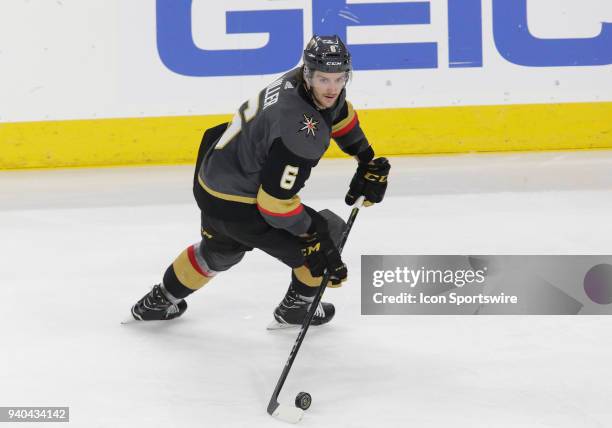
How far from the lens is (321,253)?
8.74 feet

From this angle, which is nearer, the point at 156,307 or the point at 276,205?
the point at 276,205

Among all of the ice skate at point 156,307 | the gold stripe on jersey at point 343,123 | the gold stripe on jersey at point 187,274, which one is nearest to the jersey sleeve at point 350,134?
the gold stripe on jersey at point 343,123

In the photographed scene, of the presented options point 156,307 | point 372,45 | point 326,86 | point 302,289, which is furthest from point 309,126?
point 372,45

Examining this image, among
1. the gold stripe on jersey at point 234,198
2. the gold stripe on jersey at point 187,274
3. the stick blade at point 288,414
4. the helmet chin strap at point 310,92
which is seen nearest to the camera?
the stick blade at point 288,414

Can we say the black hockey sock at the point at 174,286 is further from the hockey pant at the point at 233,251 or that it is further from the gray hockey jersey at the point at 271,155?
the gray hockey jersey at the point at 271,155

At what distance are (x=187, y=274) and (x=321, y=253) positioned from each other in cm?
61

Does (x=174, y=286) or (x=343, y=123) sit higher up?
(x=343, y=123)

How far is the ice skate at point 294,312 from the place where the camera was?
3117mm

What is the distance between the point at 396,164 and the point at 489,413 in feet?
11.4

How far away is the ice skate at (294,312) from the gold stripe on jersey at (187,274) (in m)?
0.25

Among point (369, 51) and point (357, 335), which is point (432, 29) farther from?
point (357, 335)

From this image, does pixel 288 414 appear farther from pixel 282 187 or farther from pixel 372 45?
pixel 372 45

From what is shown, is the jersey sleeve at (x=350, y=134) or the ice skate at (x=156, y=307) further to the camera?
the ice skate at (x=156, y=307)

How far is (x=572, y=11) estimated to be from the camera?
5.98 m
